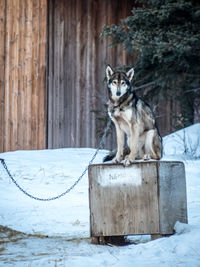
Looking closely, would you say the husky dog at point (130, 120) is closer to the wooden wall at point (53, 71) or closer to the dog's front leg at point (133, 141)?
the dog's front leg at point (133, 141)

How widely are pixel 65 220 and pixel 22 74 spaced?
6.31 m

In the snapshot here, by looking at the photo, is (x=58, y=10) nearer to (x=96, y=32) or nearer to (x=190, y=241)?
(x=96, y=32)

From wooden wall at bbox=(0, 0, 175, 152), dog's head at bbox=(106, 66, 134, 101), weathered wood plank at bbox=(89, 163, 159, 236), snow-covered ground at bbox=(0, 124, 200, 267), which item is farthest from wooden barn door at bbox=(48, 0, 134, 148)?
weathered wood plank at bbox=(89, 163, 159, 236)

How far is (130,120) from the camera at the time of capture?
7047 mm

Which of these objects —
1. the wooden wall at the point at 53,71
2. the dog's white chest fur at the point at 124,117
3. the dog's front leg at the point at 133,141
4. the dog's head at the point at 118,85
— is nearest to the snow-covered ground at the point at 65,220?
the dog's front leg at the point at 133,141

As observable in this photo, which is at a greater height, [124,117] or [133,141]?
[124,117]

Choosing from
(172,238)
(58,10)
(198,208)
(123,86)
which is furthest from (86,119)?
(172,238)

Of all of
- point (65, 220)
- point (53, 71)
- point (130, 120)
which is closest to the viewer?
point (130, 120)

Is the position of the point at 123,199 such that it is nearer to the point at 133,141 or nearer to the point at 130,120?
the point at 133,141

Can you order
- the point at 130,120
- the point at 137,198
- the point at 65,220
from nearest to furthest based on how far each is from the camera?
the point at 137,198
the point at 130,120
the point at 65,220

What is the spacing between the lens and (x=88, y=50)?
1480 cm

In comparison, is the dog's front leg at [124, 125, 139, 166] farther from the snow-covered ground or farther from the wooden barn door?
the wooden barn door

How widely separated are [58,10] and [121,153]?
818 cm

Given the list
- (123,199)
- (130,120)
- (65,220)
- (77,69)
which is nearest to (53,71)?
(77,69)
